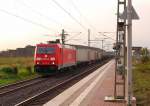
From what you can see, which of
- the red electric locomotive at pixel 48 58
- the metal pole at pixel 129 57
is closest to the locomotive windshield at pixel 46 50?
the red electric locomotive at pixel 48 58

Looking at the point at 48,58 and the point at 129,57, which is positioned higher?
the point at 129,57

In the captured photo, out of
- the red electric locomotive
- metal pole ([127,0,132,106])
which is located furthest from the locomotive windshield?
metal pole ([127,0,132,106])

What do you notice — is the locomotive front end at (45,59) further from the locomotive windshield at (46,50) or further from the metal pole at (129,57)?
the metal pole at (129,57)

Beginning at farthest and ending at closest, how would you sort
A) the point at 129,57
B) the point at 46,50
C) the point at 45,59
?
the point at 46,50 → the point at 45,59 → the point at 129,57

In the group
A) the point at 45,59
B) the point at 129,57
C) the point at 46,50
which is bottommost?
the point at 45,59

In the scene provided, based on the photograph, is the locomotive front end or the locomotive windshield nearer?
the locomotive front end

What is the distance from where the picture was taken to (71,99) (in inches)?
701

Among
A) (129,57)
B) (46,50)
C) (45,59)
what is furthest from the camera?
(46,50)

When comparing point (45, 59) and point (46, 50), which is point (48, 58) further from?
point (46, 50)

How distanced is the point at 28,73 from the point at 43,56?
2.30m

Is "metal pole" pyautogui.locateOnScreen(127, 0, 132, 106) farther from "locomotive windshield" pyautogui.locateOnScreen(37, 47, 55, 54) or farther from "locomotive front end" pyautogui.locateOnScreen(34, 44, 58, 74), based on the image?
"locomotive windshield" pyautogui.locateOnScreen(37, 47, 55, 54)

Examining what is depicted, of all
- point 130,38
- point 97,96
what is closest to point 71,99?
point 97,96

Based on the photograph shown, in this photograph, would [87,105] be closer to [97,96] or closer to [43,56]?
[97,96]

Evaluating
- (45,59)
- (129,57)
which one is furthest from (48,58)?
(129,57)
